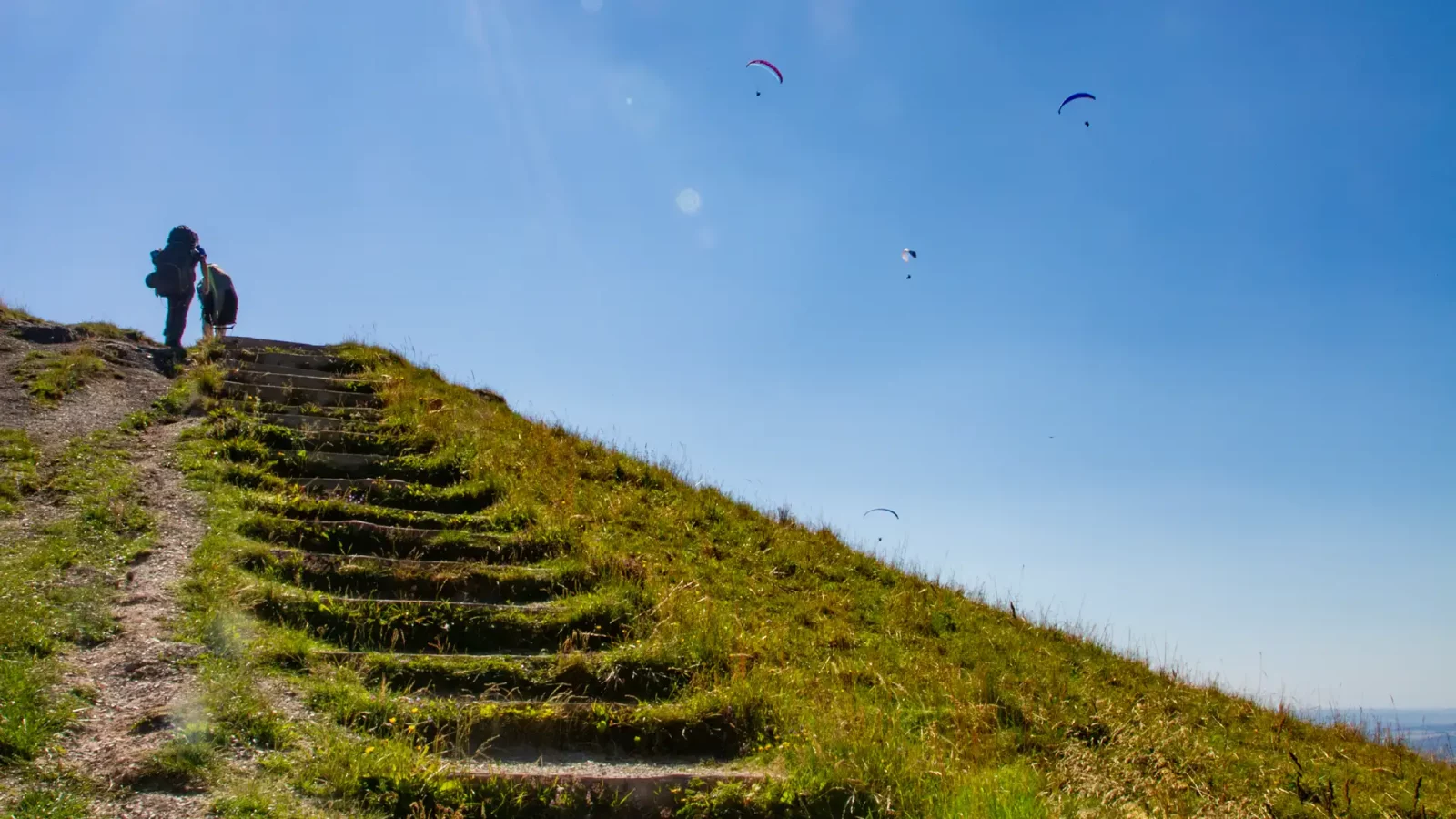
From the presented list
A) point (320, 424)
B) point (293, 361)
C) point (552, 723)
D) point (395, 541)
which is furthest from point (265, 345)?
point (552, 723)

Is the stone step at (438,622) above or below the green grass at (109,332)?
below

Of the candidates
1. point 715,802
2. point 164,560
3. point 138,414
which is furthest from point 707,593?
point 138,414

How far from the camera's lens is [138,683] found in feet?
16.5

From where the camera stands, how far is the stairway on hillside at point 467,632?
5.09m

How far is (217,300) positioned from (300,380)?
5.03 m

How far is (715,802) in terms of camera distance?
4.57m

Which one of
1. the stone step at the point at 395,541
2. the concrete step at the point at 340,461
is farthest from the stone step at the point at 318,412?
the stone step at the point at 395,541

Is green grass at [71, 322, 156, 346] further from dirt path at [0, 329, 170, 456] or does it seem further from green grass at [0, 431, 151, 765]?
green grass at [0, 431, 151, 765]

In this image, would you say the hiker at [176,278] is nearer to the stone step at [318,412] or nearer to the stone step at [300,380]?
→ the stone step at [300,380]

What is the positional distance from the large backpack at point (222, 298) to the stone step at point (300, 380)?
4006mm

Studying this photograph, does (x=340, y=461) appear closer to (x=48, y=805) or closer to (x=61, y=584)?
(x=61, y=584)

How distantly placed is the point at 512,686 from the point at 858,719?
2298mm

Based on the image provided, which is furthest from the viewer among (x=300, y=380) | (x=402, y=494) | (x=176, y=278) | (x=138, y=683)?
(x=176, y=278)

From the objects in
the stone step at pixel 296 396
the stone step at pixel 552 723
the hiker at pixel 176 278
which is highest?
the hiker at pixel 176 278
